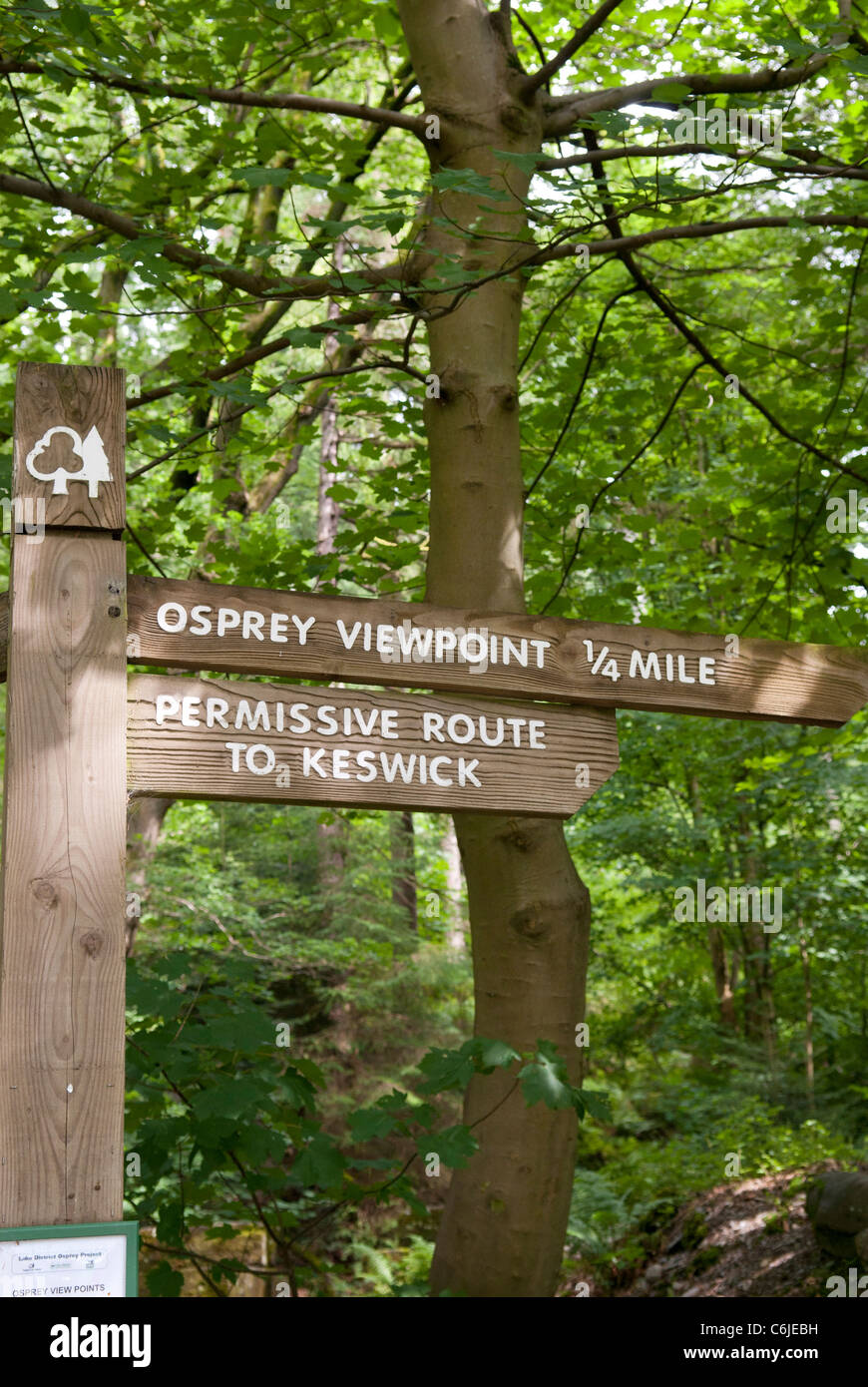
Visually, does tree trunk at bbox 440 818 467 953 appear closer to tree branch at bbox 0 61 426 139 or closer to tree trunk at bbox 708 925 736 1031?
tree trunk at bbox 708 925 736 1031

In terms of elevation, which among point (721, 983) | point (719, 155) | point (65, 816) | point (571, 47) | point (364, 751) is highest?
point (571, 47)

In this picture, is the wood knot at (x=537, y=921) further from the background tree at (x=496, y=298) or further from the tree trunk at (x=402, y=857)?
the tree trunk at (x=402, y=857)

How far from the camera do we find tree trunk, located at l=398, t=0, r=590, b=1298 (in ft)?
12.8

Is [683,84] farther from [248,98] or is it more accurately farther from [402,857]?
[402,857]

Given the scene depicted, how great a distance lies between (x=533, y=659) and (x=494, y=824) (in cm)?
119

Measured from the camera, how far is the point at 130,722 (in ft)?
8.15

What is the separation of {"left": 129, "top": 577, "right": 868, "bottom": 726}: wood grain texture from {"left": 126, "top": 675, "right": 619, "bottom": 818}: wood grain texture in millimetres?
53

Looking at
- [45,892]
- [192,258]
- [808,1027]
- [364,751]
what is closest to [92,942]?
[45,892]

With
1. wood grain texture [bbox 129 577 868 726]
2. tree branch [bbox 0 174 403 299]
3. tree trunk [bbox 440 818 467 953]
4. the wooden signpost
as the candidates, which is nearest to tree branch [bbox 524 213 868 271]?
tree branch [bbox 0 174 403 299]

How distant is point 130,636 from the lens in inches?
99.7

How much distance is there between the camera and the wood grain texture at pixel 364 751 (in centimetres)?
250

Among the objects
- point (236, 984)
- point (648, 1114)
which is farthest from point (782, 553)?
point (648, 1114)

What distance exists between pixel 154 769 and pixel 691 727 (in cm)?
834

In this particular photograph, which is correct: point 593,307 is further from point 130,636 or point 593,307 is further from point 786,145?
point 130,636
